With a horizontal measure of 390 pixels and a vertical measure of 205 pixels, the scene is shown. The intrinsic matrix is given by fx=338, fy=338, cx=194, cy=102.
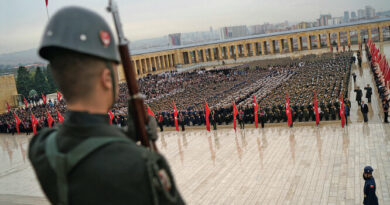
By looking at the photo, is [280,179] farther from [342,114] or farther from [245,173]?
[342,114]

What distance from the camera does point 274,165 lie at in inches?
501

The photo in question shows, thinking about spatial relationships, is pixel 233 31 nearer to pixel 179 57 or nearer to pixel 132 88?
pixel 179 57

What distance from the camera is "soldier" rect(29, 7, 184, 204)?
108 centimetres

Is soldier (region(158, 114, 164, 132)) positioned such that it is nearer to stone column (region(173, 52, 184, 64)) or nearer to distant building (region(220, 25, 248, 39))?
stone column (region(173, 52, 184, 64))

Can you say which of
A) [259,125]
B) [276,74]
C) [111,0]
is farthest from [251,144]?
[276,74]

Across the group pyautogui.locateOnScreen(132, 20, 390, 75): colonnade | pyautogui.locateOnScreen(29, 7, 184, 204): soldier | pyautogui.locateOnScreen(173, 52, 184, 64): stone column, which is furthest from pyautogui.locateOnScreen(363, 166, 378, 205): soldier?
pyautogui.locateOnScreen(173, 52, 184, 64): stone column

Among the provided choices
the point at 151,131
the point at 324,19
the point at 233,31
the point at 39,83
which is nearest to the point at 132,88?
the point at 151,131

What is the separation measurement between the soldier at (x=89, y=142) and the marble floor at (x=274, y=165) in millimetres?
9159

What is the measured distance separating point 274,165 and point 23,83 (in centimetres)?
6265

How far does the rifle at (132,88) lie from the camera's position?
4.39 feet

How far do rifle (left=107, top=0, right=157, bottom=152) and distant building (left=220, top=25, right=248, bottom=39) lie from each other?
182 m

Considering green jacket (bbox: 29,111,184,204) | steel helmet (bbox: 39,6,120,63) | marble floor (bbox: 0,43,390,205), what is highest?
steel helmet (bbox: 39,6,120,63)

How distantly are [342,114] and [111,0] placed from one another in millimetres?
16771

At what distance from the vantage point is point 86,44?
46.4 inches
